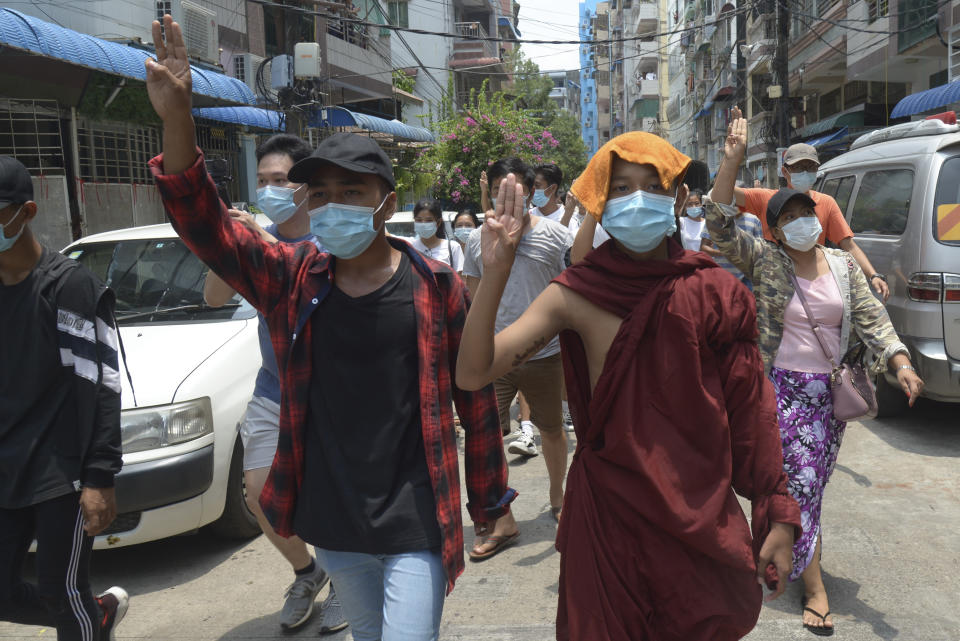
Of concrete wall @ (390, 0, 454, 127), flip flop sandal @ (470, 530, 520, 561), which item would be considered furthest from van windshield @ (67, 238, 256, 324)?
concrete wall @ (390, 0, 454, 127)

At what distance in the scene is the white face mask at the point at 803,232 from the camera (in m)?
3.99

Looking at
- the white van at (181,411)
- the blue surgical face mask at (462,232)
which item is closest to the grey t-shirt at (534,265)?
the white van at (181,411)

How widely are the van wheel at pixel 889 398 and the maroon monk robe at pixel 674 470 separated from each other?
17.5ft

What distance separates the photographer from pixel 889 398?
709 centimetres

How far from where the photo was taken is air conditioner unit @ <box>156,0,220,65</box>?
49.1 feet

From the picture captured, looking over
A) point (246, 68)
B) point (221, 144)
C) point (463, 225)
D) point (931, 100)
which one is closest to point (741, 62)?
point (931, 100)

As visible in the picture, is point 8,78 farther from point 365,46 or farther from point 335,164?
point 365,46

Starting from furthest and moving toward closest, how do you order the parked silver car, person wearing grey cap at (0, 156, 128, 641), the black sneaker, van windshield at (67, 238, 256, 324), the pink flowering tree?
the pink flowering tree < the parked silver car < van windshield at (67, 238, 256, 324) < the black sneaker < person wearing grey cap at (0, 156, 128, 641)

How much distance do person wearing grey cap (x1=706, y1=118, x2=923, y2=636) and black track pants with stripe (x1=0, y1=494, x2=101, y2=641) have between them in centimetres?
271

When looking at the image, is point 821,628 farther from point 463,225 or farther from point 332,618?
point 463,225

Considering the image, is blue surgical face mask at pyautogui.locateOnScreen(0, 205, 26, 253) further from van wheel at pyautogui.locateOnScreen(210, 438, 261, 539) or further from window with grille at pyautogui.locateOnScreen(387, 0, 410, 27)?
window with grille at pyautogui.locateOnScreen(387, 0, 410, 27)

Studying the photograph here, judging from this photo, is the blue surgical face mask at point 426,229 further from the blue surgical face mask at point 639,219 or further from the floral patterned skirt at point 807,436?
the blue surgical face mask at point 639,219

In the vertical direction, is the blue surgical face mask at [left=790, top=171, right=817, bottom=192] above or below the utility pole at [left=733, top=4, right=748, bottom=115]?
Answer: below

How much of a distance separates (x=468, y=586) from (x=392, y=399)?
2292 mm
